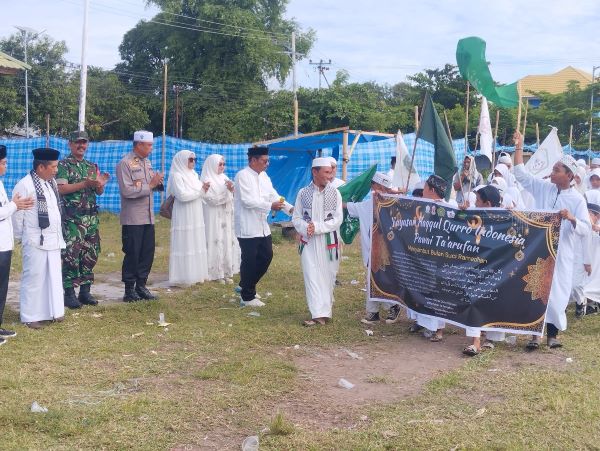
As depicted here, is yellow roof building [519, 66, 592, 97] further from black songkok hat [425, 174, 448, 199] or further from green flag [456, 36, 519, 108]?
black songkok hat [425, 174, 448, 199]

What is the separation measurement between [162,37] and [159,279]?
35257mm

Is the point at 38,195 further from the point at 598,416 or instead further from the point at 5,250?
the point at 598,416

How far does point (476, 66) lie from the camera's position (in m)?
7.43

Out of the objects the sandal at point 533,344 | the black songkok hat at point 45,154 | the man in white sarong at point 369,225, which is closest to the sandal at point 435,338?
the man in white sarong at point 369,225

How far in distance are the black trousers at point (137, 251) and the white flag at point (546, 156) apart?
6740mm

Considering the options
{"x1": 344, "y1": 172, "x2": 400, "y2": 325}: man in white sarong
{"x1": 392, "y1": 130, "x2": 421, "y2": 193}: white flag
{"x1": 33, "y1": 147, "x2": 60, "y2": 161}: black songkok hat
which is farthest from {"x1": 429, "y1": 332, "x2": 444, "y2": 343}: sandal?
{"x1": 33, "y1": 147, "x2": 60, "y2": 161}: black songkok hat

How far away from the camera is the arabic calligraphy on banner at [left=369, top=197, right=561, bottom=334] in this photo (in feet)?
19.8

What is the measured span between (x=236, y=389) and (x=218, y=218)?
483 centimetres

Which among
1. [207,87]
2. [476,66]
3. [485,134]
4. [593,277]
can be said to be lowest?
[593,277]

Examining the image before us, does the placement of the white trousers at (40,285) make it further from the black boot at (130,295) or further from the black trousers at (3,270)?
the black boot at (130,295)

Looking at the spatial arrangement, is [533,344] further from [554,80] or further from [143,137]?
[554,80]

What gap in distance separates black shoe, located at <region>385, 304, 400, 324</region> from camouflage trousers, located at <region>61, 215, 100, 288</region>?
3.45 metres

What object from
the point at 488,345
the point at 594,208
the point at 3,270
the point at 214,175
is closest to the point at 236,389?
the point at 488,345

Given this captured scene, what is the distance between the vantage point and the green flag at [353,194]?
8.01 metres
